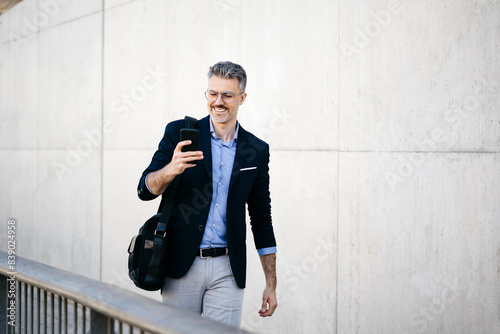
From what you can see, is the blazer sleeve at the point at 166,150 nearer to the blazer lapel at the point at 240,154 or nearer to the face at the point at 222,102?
the face at the point at 222,102

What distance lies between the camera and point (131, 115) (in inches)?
244

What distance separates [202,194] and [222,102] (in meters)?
0.44

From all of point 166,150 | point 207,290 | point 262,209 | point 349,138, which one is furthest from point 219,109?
point 349,138

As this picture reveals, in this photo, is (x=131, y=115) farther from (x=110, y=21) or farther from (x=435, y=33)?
(x=435, y=33)

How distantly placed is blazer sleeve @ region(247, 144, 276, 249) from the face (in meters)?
0.34

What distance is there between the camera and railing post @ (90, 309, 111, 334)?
143 cm

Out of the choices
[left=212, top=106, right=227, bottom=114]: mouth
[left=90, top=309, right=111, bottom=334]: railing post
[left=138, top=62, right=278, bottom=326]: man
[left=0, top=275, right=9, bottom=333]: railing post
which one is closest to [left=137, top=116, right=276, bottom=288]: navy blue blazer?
[left=138, top=62, right=278, bottom=326]: man

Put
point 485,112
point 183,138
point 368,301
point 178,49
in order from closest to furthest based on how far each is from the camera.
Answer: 1. point 183,138
2. point 485,112
3. point 368,301
4. point 178,49

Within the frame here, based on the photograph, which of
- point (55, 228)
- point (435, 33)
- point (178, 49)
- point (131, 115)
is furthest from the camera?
point (55, 228)

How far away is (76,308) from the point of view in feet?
5.24

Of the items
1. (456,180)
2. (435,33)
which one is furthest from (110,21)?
(456,180)

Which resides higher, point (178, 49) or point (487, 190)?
point (178, 49)

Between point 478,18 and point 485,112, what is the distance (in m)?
0.59

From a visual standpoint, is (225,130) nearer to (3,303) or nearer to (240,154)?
(240,154)
